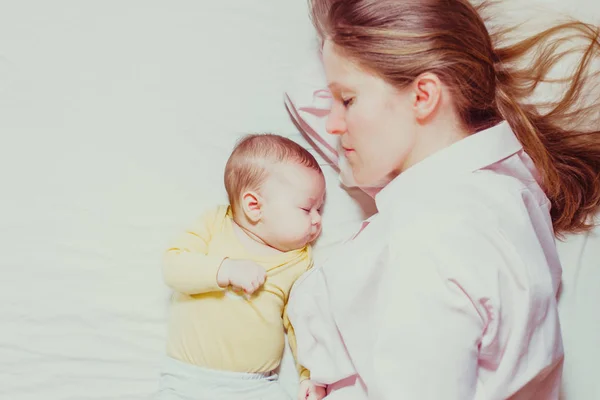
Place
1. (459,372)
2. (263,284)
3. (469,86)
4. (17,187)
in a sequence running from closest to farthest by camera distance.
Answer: (459,372), (469,86), (263,284), (17,187)

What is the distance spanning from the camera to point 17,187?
1.39 m

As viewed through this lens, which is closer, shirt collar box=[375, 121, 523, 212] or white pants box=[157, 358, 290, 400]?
shirt collar box=[375, 121, 523, 212]

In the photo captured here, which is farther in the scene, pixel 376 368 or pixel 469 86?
pixel 469 86

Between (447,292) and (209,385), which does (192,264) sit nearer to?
(209,385)

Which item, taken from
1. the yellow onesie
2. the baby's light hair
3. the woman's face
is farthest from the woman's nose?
the yellow onesie

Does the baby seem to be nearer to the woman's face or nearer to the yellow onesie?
the yellow onesie

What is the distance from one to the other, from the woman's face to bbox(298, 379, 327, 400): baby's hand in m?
0.36

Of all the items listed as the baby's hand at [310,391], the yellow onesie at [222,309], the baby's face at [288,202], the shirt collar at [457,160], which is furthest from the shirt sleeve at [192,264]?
the shirt collar at [457,160]

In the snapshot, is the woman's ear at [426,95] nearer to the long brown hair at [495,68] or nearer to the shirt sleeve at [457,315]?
the long brown hair at [495,68]

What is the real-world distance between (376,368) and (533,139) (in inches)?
20.4

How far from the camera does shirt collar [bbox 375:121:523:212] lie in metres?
1.14

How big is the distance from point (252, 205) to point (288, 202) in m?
0.07

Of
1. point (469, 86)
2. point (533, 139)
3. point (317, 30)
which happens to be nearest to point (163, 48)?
point (317, 30)

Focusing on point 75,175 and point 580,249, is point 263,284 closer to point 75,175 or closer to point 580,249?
point 75,175
